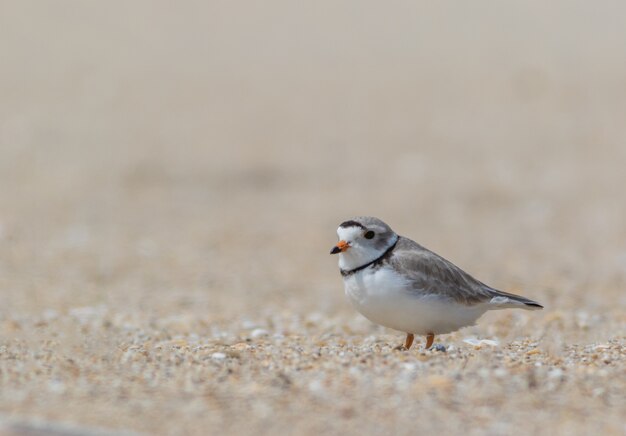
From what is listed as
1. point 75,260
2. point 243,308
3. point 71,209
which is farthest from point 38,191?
point 243,308

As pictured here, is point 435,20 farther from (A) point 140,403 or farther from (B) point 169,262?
(A) point 140,403

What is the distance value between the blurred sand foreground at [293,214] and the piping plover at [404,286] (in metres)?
0.26

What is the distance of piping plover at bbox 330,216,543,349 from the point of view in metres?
5.88

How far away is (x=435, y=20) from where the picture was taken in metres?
24.8

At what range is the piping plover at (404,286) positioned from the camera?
5.88m

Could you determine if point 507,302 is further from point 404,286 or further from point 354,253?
point 354,253

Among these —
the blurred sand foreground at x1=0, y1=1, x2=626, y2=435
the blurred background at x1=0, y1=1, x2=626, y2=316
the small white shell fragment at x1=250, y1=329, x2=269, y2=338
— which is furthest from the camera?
the blurred background at x1=0, y1=1, x2=626, y2=316

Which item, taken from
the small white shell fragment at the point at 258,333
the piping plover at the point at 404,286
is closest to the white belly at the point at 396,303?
the piping plover at the point at 404,286

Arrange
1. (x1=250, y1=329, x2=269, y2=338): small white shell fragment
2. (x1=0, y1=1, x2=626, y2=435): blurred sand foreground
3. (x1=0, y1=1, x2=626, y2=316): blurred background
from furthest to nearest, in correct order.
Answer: (x1=0, y1=1, x2=626, y2=316): blurred background
(x1=250, y1=329, x2=269, y2=338): small white shell fragment
(x1=0, y1=1, x2=626, y2=435): blurred sand foreground

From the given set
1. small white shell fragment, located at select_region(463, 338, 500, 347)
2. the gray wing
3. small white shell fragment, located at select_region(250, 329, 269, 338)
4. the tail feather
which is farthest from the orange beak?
small white shell fragment, located at select_region(250, 329, 269, 338)

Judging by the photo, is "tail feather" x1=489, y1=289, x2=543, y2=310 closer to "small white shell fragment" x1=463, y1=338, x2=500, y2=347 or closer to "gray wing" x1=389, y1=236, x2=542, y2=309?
"gray wing" x1=389, y1=236, x2=542, y2=309

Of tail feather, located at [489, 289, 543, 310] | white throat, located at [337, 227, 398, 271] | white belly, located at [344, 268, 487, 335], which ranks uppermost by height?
white throat, located at [337, 227, 398, 271]

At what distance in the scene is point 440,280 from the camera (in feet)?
19.9

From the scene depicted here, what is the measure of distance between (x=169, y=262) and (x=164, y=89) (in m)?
9.16
